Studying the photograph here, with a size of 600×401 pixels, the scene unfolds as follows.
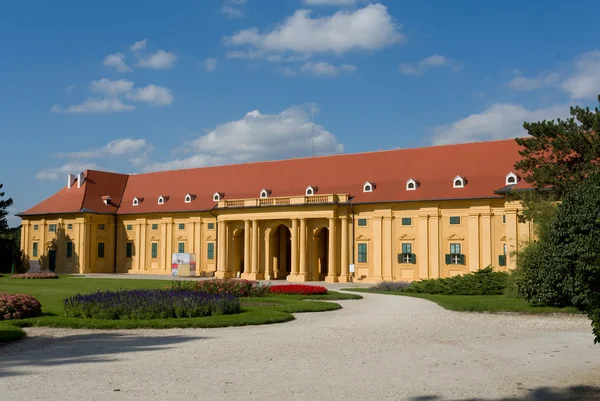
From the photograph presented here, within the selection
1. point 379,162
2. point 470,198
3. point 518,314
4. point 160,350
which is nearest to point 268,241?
point 379,162

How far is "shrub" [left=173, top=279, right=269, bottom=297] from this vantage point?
30.9m

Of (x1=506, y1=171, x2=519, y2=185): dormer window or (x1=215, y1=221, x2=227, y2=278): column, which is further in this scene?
(x1=215, y1=221, x2=227, y2=278): column

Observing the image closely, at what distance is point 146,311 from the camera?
21.4 m

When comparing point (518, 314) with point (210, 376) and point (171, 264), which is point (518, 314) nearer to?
point (210, 376)

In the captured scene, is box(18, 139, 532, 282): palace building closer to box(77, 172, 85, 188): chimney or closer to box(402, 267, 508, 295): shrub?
box(77, 172, 85, 188): chimney

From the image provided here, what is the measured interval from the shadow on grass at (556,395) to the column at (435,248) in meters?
43.2

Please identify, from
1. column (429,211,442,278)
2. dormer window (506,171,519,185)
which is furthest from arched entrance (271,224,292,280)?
dormer window (506,171,519,185)

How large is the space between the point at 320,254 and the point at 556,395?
176 feet

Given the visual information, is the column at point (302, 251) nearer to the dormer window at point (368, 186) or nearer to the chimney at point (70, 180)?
the dormer window at point (368, 186)

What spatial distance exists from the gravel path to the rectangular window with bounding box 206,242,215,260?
153 ft

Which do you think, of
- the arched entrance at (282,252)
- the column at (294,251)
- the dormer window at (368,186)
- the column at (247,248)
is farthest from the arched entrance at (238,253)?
the dormer window at (368,186)

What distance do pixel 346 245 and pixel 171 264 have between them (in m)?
21.5

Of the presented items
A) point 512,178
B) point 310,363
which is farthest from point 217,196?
point 310,363

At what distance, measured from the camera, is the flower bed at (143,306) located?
21234mm
